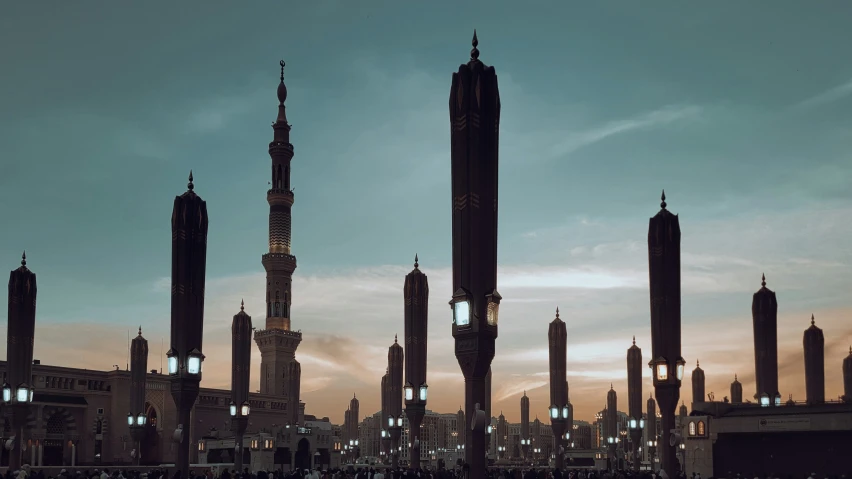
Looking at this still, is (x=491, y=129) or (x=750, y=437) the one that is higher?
(x=491, y=129)

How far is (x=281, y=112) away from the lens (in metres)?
132

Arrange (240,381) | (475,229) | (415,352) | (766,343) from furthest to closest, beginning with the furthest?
(240,381) < (766,343) < (415,352) < (475,229)

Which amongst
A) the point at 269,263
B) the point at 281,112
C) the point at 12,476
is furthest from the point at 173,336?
the point at 281,112

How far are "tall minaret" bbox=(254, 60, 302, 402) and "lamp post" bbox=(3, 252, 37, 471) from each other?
73.7m

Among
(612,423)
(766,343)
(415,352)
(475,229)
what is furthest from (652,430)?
(475,229)

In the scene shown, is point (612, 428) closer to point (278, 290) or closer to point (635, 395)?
point (635, 395)

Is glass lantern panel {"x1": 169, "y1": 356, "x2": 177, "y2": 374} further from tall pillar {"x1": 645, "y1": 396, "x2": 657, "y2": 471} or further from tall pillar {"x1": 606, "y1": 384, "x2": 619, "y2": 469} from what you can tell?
tall pillar {"x1": 645, "y1": 396, "x2": 657, "y2": 471}

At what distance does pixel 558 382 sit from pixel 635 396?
15.6 meters

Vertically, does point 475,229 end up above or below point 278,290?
below

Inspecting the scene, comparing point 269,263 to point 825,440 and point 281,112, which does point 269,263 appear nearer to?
point 281,112

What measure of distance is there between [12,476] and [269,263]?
89631 mm

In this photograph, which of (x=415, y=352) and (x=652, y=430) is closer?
(x=415, y=352)

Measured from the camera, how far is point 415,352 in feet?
187

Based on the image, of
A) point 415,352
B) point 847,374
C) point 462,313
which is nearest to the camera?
point 462,313
